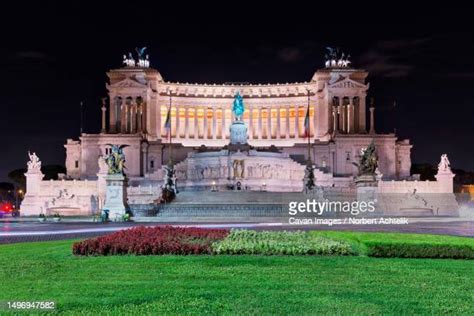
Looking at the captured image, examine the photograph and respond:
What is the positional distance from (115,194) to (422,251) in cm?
3645

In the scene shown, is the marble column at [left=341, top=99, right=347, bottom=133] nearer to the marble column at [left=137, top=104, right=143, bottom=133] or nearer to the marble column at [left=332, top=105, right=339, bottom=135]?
the marble column at [left=332, top=105, right=339, bottom=135]

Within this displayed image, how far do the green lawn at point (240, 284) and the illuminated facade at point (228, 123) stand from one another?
273 ft

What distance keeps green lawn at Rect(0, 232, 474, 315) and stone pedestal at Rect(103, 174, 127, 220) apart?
32.4 m

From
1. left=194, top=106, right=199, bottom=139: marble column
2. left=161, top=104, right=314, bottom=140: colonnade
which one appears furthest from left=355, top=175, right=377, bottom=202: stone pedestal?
left=194, top=106, right=199, bottom=139: marble column

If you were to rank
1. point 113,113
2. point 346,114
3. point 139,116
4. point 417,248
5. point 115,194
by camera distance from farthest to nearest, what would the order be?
point 346,114 < point 113,113 < point 139,116 < point 115,194 < point 417,248

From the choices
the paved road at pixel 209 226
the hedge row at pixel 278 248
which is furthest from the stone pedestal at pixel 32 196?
the hedge row at pixel 278 248

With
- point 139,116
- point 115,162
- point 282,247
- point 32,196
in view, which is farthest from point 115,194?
point 139,116

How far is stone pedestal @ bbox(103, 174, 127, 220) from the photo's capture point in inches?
2110

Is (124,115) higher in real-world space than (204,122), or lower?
higher

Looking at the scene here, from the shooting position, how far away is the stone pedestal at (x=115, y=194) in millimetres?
53594

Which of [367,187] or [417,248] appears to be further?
[367,187]

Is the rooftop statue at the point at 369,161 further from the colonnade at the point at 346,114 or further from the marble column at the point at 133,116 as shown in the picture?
the marble column at the point at 133,116

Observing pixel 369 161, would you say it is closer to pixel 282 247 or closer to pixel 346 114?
pixel 282 247

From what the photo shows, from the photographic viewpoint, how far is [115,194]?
54000 millimetres
